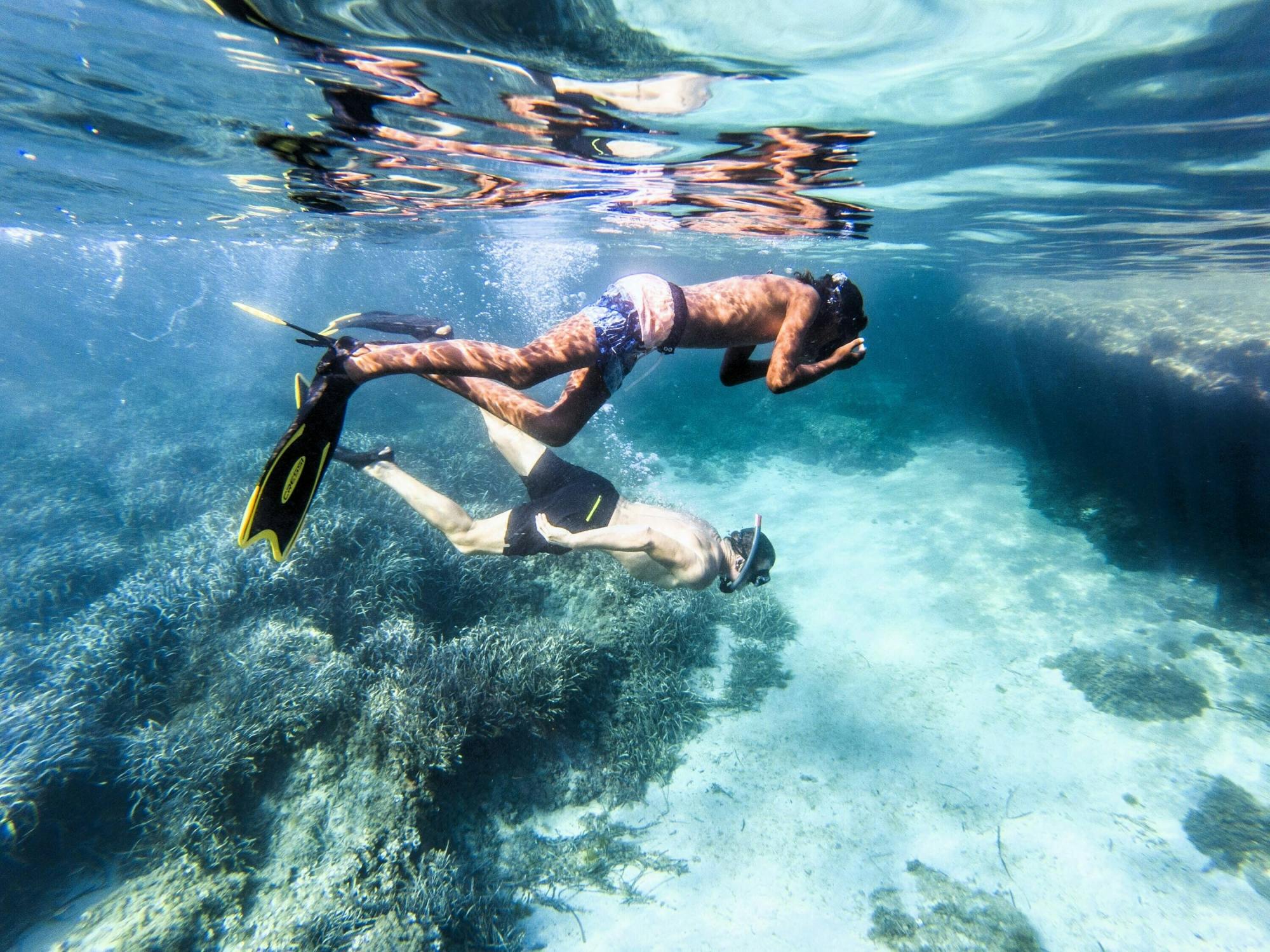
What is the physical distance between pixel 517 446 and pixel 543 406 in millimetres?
1601

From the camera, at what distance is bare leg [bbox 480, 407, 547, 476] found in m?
5.82

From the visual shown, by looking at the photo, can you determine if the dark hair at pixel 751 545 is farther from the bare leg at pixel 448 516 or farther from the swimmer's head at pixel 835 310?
the bare leg at pixel 448 516

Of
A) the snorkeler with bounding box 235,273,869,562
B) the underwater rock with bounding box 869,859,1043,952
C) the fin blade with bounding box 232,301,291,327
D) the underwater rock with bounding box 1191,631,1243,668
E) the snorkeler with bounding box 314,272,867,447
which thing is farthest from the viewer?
the underwater rock with bounding box 1191,631,1243,668

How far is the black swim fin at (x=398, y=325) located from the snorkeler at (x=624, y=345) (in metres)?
0.95

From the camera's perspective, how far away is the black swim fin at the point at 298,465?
11.4 feet

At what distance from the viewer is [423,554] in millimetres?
8461

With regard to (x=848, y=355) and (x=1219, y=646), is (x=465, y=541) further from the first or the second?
(x=1219, y=646)

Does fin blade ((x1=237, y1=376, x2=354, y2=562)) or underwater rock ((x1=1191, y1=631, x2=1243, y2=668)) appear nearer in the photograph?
fin blade ((x1=237, y1=376, x2=354, y2=562))

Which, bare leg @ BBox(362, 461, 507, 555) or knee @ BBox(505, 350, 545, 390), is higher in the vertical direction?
knee @ BBox(505, 350, 545, 390)

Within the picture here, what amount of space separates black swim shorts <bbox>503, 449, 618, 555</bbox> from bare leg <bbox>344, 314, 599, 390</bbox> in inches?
61.6

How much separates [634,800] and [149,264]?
54.0 meters

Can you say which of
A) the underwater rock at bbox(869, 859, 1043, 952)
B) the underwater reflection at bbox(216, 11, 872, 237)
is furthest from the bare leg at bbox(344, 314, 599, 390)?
the underwater rock at bbox(869, 859, 1043, 952)

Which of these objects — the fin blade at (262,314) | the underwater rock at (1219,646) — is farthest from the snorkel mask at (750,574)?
the underwater rock at (1219,646)

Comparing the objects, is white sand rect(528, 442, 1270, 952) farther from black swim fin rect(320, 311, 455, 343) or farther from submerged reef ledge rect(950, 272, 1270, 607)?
black swim fin rect(320, 311, 455, 343)
